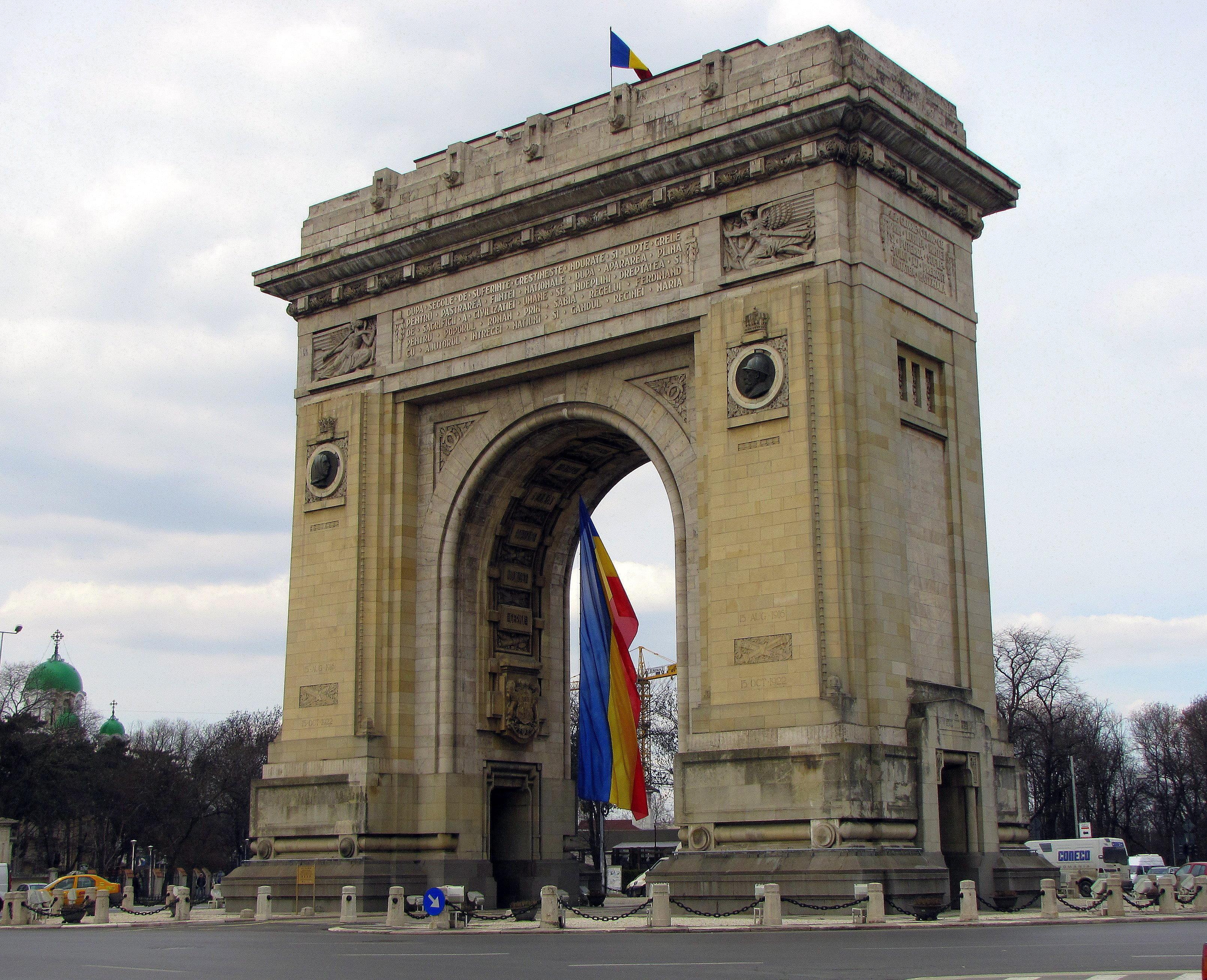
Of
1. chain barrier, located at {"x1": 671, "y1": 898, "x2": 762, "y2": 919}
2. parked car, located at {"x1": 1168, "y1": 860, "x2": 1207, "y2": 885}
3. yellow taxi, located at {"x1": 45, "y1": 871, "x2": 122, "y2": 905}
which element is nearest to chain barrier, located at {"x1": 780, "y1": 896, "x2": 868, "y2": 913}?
chain barrier, located at {"x1": 671, "y1": 898, "x2": 762, "y2": 919}

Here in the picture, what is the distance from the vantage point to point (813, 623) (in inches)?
1123

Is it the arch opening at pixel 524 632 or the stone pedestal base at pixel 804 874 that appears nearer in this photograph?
the stone pedestal base at pixel 804 874

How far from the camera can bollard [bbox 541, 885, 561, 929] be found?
87.7ft

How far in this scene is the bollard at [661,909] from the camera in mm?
25344

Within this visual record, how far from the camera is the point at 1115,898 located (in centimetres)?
2695

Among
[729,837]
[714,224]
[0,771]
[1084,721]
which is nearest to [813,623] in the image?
[729,837]

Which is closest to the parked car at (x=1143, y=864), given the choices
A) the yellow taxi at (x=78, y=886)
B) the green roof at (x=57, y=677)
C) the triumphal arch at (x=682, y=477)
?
the triumphal arch at (x=682, y=477)

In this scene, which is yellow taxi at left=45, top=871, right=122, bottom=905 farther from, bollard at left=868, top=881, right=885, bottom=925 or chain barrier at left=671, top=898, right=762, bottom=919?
bollard at left=868, top=881, right=885, bottom=925

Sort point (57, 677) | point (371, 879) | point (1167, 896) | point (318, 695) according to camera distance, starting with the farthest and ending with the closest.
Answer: point (57, 677) < point (318, 695) < point (371, 879) < point (1167, 896)

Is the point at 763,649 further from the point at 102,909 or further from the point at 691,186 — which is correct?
the point at 102,909

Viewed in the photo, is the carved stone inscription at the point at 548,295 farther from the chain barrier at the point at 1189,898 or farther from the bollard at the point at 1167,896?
the chain barrier at the point at 1189,898

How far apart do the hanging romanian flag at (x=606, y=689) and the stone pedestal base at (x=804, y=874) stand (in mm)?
5297

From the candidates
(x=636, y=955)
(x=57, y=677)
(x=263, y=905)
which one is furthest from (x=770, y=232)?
(x=57, y=677)

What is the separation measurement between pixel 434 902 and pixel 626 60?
20201 millimetres
